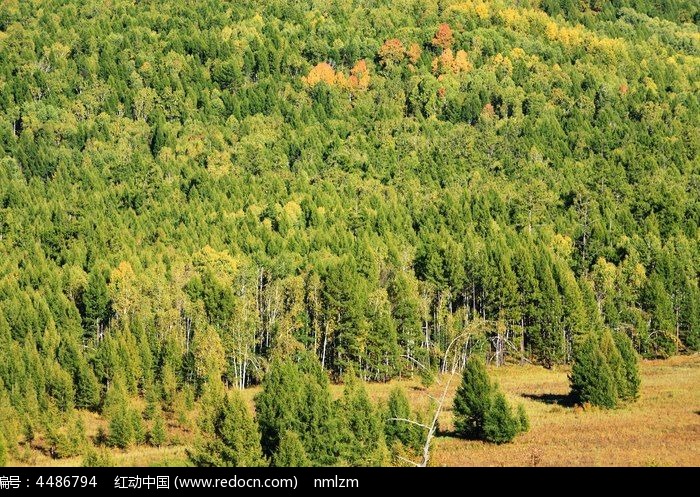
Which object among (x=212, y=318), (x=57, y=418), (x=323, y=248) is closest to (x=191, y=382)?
(x=212, y=318)

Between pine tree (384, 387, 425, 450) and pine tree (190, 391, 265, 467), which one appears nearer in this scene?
pine tree (190, 391, 265, 467)

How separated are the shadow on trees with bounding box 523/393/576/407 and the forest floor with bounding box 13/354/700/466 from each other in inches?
4.1

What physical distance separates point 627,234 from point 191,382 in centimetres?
8265

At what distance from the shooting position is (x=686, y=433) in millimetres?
73875

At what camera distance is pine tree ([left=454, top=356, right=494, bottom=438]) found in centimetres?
7888

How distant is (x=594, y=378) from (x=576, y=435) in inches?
514

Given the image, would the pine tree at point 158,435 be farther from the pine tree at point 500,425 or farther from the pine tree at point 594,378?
the pine tree at point 594,378

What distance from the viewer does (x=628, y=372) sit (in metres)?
90.9
